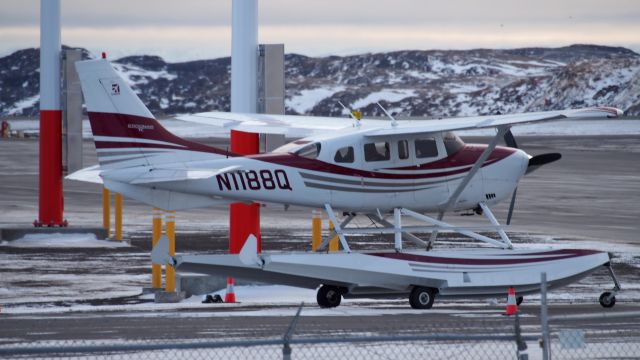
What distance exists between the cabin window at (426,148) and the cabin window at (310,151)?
1.53 meters

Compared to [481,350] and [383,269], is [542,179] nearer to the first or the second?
[383,269]

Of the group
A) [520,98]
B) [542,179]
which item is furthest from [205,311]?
[520,98]

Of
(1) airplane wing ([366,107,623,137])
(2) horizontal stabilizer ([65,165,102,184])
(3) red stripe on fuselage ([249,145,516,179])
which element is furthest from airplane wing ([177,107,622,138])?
(2) horizontal stabilizer ([65,165,102,184])

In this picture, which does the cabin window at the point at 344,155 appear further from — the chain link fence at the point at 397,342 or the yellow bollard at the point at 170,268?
the chain link fence at the point at 397,342

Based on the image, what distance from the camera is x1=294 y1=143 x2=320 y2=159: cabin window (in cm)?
1727

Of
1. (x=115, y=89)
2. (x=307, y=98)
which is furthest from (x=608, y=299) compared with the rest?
(x=307, y=98)

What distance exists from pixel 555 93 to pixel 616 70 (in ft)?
26.0

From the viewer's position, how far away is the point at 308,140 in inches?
697

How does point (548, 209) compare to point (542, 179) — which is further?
point (542, 179)

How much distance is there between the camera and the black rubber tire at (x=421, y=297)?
16.3m

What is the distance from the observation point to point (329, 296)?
54.5 feet

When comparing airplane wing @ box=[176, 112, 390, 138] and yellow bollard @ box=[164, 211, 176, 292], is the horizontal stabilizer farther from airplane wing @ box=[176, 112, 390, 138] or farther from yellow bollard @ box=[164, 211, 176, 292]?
airplane wing @ box=[176, 112, 390, 138]

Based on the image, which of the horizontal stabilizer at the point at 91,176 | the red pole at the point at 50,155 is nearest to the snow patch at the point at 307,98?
the red pole at the point at 50,155

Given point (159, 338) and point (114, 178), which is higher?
point (114, 178)
